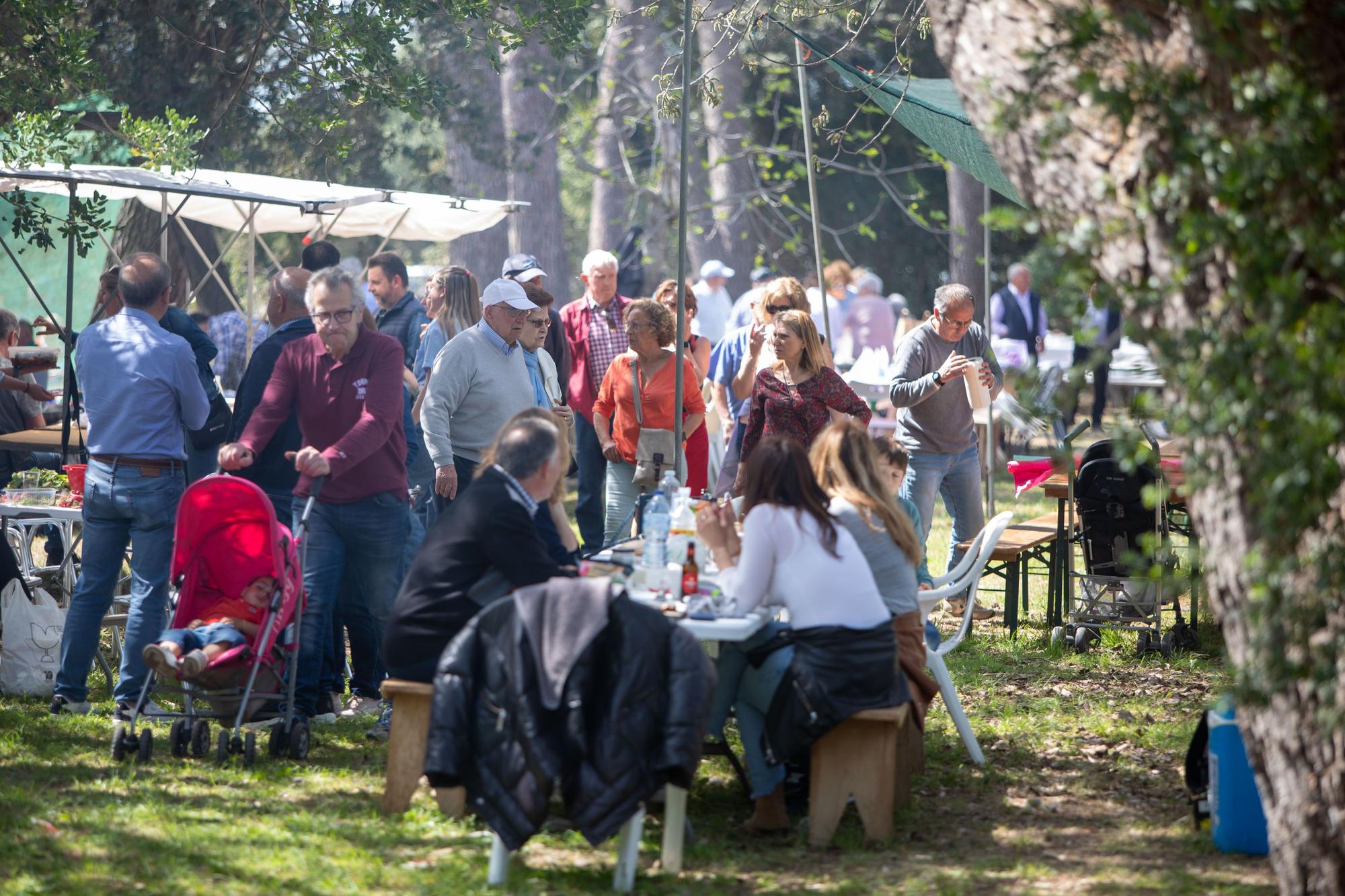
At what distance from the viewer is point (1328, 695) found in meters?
3.08

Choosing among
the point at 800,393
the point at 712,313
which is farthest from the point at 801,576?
the point at 712,313

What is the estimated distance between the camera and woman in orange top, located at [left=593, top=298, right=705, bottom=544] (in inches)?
278

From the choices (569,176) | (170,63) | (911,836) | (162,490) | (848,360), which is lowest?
(911,836)

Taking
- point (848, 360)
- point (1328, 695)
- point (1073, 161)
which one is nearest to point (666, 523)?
point (1073, 161)

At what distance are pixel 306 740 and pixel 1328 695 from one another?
354cm

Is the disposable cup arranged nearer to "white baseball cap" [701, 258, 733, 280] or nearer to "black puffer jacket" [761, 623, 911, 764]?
"black puffer jacket" [761, 623, 911, 764]

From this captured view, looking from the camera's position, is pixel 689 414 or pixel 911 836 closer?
pixel 911 836

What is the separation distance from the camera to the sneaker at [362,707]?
593 cm

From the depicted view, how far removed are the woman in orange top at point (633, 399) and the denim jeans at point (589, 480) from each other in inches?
26.9

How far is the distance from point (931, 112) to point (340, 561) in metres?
3.67

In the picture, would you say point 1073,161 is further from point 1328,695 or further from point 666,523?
point 666,523

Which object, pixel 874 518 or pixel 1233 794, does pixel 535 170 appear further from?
pixel 1233 794

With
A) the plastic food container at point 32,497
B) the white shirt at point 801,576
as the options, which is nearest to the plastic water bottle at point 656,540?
the white shirt at point 801,576

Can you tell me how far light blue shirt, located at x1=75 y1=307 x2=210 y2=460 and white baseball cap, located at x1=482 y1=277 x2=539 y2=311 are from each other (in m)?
1.29
